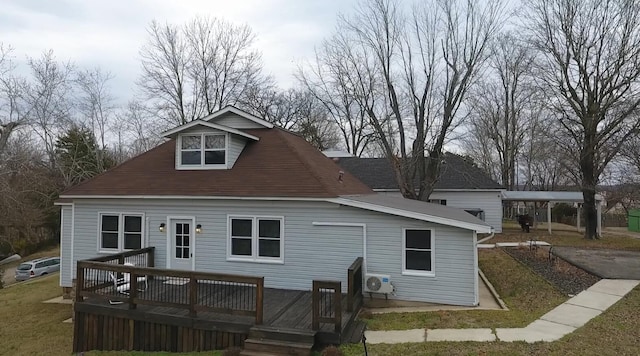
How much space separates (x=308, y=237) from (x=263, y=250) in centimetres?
140

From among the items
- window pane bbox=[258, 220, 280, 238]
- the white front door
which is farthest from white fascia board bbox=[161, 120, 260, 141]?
window pane bbox=[258, 220, 280, 238]

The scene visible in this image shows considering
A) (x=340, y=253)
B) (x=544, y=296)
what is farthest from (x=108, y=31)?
(x=544, y=296)

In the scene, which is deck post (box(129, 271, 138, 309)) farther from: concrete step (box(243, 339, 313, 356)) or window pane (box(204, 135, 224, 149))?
window pane (box(204, 135, 224, 149))

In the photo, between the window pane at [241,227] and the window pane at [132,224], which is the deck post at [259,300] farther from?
the window pane at [132,224]

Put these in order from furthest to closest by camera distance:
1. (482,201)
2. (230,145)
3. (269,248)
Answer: (482,201) → (230,145) → (269,248)

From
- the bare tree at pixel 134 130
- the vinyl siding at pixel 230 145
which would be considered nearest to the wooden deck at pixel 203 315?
the vinyl siding at pixel 230 145

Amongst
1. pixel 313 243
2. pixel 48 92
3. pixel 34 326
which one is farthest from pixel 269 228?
pixel 48 92

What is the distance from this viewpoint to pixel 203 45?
26.2m

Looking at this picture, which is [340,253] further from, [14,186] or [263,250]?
[14,186]

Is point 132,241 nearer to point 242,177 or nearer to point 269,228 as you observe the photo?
point 242,177

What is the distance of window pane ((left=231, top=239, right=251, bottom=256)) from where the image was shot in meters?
10.4

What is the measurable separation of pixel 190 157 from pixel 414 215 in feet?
24.4

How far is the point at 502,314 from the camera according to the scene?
792cm

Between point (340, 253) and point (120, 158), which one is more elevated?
point (120, 158)
